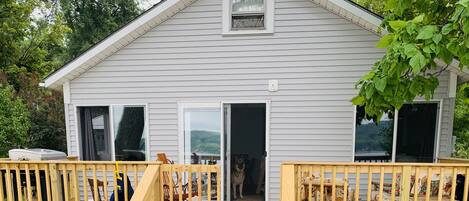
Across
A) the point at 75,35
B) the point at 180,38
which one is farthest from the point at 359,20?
the point at 75,35

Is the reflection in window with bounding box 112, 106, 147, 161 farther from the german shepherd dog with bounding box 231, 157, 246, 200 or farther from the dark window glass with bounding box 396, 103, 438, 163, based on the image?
the dark window glass with bounding box 396, 103, 438, 163

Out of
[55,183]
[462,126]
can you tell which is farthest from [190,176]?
[462,126]

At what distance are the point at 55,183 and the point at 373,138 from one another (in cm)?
459

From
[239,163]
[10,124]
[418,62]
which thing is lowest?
[239,163]

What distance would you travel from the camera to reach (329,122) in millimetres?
4516

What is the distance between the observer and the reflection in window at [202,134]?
471cm

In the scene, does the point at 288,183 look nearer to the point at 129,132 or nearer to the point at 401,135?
the point at 401,135

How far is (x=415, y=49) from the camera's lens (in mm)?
2439

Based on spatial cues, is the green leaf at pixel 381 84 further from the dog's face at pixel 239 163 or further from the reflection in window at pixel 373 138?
the dog's face at pixel 239 163

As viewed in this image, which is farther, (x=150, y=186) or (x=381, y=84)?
(x=150, y=186)

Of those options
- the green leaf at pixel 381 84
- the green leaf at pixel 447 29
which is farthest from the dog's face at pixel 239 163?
the green leaf at pixel 447 29

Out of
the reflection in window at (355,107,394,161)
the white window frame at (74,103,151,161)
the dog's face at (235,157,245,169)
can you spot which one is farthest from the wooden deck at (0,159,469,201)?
the dog's face at (235,157,245,169)

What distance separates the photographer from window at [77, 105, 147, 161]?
15.9 ft

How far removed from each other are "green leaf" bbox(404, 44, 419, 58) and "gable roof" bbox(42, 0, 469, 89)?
1.79m
